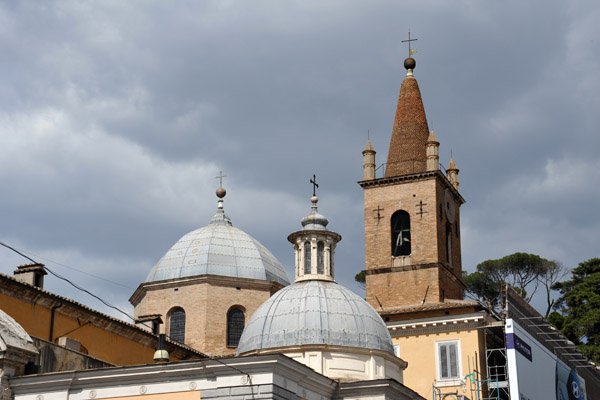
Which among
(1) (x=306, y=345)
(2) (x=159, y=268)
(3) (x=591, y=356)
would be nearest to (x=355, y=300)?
(1) (x=306, y=345)

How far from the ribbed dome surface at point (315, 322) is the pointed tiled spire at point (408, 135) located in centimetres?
1565

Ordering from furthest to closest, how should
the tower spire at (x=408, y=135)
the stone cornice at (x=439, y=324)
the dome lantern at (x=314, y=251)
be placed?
the tower spire at (x=408, y=135), the stone cornice at (x=439, y=324), the dome lantern at (x=314, y=251)

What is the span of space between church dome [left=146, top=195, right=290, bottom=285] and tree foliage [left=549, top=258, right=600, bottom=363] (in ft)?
51.0

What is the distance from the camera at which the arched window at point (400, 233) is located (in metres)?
38.5

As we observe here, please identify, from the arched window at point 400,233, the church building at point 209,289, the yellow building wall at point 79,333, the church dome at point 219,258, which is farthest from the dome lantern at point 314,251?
the arched window at point 400,233

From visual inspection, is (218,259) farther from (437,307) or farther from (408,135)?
(408,135)

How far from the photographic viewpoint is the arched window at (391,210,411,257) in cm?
3847

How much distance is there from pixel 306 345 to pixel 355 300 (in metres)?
2.22

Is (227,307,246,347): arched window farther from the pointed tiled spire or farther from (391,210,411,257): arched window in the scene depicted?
the pointed tiled spire

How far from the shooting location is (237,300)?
34344mm

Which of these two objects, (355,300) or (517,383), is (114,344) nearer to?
(355,300)

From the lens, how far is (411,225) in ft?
126

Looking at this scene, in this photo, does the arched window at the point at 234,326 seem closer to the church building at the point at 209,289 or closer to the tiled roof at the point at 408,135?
the church building at the point at 209,289

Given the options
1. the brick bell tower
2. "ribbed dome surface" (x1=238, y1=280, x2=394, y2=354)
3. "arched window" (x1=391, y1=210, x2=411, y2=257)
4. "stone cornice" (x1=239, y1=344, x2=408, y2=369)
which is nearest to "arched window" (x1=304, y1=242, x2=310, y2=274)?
"ribbed dome surface" (x1=238, y1=280, x2=394, y2=354)
